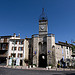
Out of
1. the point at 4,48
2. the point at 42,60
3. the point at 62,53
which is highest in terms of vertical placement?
the point at 4,48

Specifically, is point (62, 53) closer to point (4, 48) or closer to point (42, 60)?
point (42, 60)

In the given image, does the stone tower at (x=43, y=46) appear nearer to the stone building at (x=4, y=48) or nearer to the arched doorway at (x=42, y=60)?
the arched doorway at (x=42, y=60)

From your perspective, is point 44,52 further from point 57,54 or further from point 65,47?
point 65,47

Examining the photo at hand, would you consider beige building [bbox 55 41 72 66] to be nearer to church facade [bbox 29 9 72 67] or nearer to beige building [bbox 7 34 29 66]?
church facade [bbox 29 9 72 67]

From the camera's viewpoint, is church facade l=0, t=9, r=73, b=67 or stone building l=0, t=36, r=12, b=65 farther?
stone building l=0, t=36, r=12, b=65

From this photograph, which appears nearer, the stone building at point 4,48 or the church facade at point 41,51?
the church facade at point 41,51

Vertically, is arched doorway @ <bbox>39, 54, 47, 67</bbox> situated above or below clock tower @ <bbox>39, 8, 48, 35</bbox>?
below

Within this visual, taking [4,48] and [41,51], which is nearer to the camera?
[41,51]

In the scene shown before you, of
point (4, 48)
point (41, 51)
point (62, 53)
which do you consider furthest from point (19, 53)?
point (62, 53)

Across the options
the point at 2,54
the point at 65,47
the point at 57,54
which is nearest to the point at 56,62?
the point at 57,54

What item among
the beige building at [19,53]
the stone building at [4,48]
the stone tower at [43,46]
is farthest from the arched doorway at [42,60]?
the stone building at [4,48]

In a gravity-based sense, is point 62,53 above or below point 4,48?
below

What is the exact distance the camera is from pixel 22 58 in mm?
37844

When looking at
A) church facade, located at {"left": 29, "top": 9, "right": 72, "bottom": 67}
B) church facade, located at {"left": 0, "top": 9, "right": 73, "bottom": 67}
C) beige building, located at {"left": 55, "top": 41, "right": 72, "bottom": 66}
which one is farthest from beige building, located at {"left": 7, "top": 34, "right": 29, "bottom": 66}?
beige building, located at {"left": 55, "top": 41, "right": 72, "bottom": 66}
